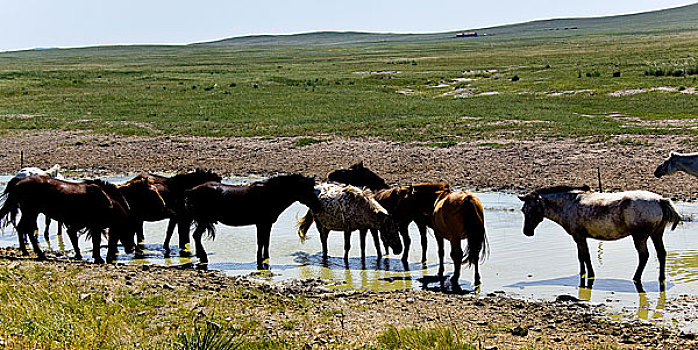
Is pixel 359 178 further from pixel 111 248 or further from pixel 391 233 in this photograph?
pixel 111 248

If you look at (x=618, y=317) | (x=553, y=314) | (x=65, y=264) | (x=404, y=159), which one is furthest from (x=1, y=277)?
(x=404, y=159)

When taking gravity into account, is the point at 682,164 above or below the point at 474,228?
above

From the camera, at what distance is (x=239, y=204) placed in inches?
512

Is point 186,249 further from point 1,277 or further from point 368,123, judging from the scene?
point 368,123

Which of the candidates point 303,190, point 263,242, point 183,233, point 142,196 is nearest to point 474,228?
point 303,190

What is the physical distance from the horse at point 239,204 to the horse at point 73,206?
1196mm

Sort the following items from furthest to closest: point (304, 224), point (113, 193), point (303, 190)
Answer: point (304, 224), point (303, 190), point (113, 193)

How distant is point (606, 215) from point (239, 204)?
594 cm

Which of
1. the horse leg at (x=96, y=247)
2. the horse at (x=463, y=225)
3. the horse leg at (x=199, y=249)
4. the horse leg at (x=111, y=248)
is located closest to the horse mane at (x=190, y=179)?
the horse leg at (x=199, y=249)

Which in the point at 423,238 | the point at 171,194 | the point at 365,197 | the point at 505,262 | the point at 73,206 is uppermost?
the point at 73,206

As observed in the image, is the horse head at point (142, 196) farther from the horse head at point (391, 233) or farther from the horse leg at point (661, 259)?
the horse leg at point (661, 259)

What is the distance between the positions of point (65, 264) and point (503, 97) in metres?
31.4

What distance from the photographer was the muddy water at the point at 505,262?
34.5 feet

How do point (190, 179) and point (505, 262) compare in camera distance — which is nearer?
point (505, 262)
